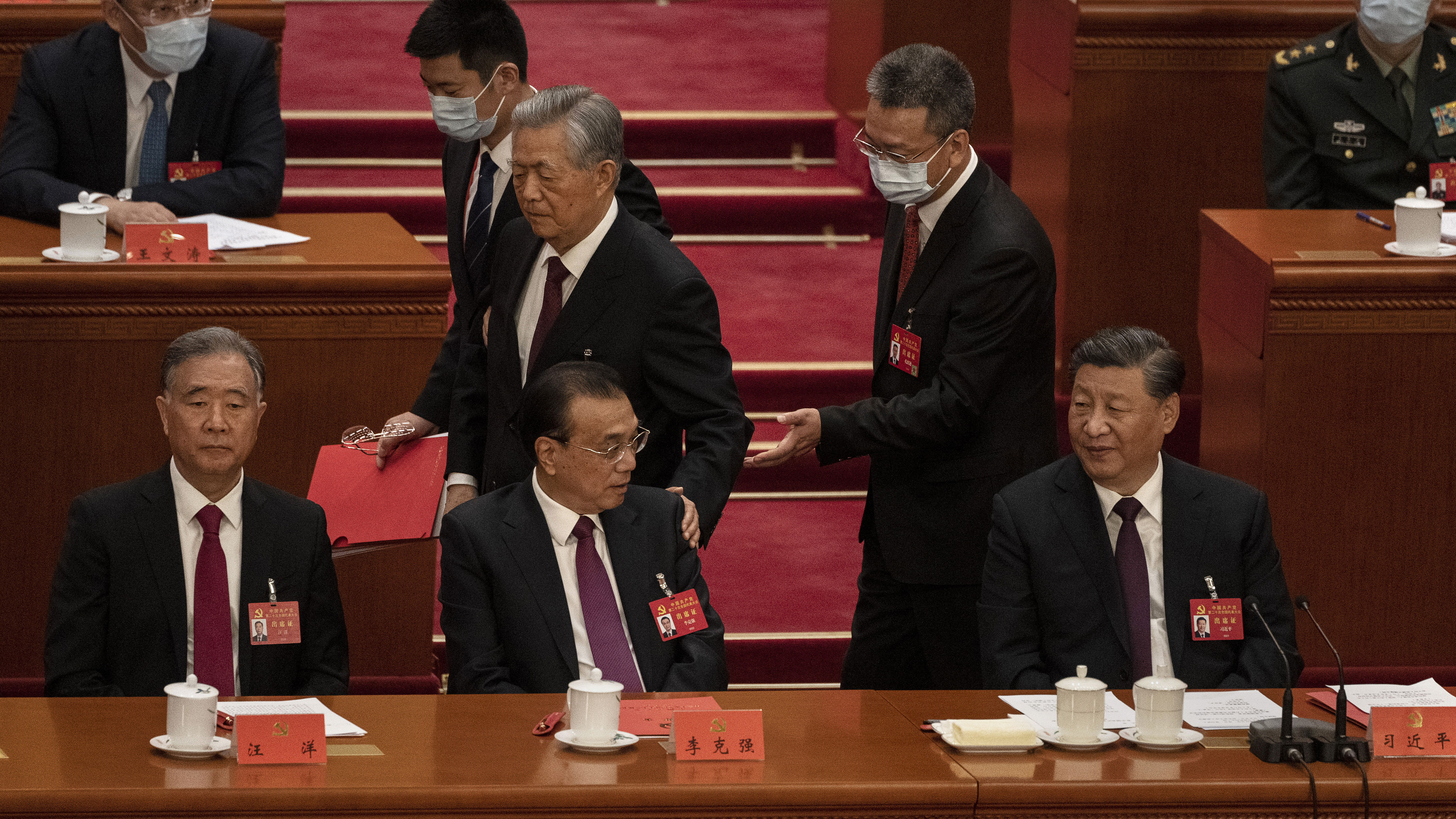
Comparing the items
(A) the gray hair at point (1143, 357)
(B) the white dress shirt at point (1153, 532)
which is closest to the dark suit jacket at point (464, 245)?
(A) the gray hair at point (1143, 357)

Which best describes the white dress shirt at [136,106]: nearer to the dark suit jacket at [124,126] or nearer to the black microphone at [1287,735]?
the dark suit jacket at [124,126]

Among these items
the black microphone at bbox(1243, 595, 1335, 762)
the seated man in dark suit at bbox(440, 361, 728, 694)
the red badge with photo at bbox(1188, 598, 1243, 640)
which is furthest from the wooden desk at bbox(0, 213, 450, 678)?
the black microphone at bbox(1243, 595, 1335, 762)

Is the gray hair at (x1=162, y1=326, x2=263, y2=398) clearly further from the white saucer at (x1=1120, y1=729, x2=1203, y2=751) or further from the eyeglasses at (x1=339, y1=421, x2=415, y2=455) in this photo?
the white saucer at (x1=1120, y1=729, x2=1203, y2=751)

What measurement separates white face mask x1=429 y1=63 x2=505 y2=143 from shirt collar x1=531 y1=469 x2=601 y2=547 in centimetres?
93

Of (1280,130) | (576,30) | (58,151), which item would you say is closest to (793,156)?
(576,30)

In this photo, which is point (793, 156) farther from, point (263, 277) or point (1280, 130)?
point (263, 277)

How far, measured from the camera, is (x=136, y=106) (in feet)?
15.1

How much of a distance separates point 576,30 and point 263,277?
11.8 feet

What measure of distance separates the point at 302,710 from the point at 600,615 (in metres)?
0.57

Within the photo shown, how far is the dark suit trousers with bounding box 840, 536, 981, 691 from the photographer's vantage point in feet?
12.5

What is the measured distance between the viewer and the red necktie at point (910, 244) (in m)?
3.82

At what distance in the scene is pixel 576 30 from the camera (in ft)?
24.4

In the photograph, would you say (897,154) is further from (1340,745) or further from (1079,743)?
(1340,745)

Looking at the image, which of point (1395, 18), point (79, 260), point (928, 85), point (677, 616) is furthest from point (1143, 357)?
point (79, 260)
